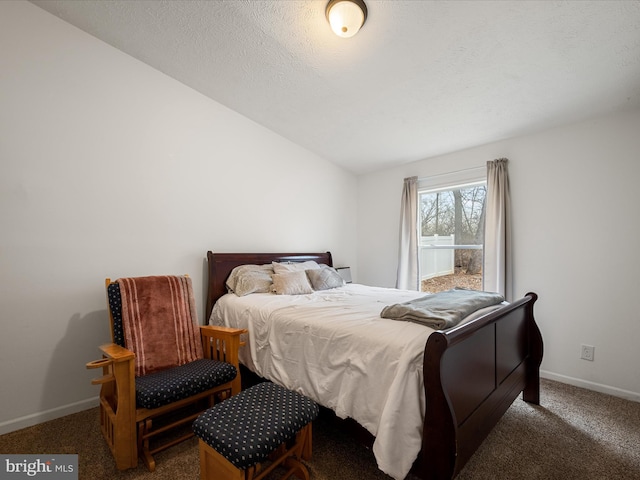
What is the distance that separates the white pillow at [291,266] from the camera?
2892mm

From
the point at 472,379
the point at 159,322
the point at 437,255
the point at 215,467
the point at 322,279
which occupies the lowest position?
the point at 215,467

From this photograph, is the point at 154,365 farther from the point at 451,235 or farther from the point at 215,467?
the point at 451,235

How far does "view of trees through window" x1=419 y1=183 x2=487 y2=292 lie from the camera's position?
136 inches

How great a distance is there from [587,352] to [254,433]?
3094 mm

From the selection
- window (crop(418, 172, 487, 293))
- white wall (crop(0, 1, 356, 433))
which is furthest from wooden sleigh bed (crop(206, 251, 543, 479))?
white wall (crop(0, 1, 356, 433))

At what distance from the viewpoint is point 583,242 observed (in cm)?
261

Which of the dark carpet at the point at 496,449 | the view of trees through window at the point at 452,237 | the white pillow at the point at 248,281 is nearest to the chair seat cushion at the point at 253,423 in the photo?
the dark carpet at the point at 496,449

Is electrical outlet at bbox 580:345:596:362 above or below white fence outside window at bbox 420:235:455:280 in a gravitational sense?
below

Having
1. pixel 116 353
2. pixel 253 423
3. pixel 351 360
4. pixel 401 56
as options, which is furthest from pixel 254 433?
pixel 401 56

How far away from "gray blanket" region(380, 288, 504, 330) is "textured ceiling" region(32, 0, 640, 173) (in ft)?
5.73

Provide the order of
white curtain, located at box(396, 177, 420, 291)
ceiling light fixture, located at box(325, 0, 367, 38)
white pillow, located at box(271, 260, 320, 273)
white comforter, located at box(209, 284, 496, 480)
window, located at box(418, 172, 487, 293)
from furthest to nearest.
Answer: white curtain, located at box(396, 177, 420, 291) < window, located at box(418, 172, 487, 293) < white pillow, located at box(271, 260, 320, 273) < ceiling light fixture, located at box(325, 0, 367, 38) < white comforter, located at box(209, 284, 496, 480)

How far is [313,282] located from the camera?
3.05 metres

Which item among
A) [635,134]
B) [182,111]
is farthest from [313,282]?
[635,134]

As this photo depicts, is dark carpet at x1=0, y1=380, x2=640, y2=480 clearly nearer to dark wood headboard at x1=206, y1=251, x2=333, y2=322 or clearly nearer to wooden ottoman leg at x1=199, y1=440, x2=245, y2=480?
wooden ottoman leg at x1=199, y1=440, x2=245, y2=480
